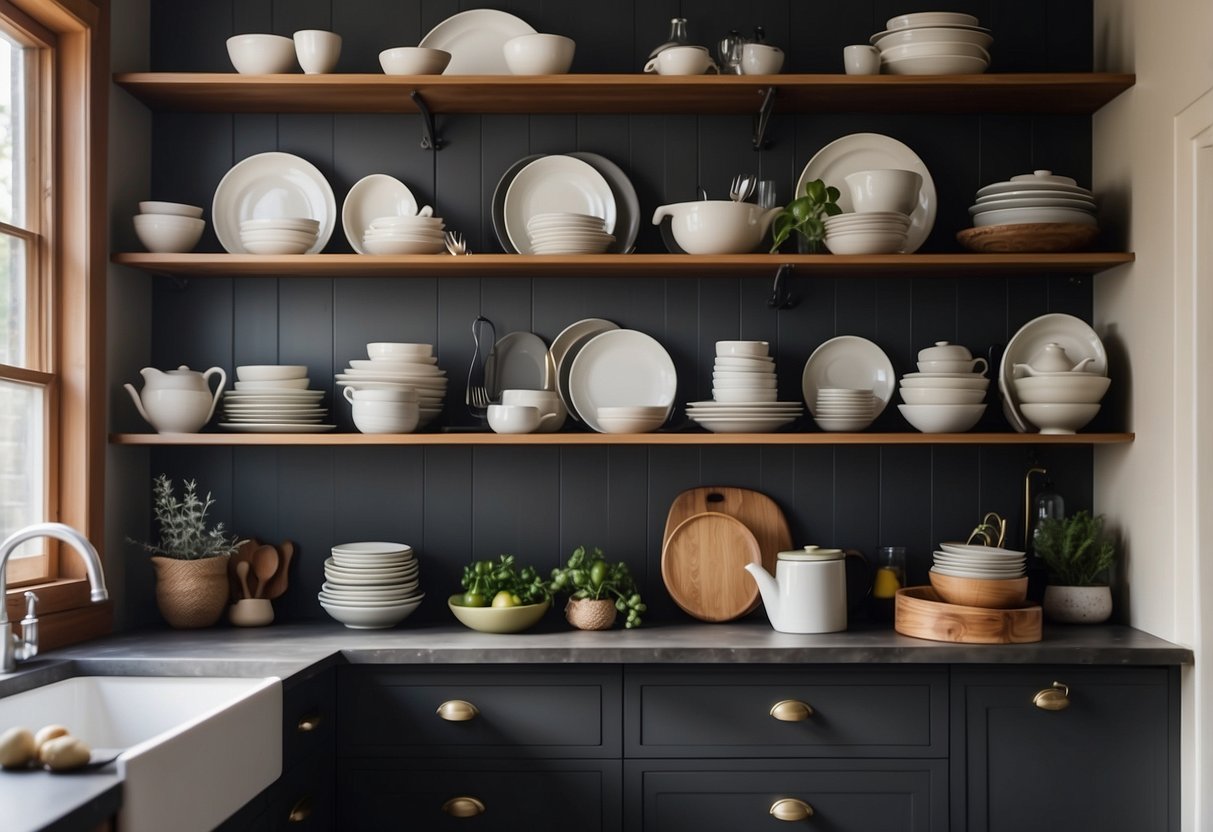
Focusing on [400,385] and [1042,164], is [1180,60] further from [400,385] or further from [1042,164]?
[400,385]

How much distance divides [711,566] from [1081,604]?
0.92 metres

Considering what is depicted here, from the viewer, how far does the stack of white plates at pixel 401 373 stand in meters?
2.79

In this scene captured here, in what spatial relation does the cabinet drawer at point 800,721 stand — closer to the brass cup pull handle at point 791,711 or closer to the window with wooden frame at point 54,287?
the brass cup pull handle at point 791,711

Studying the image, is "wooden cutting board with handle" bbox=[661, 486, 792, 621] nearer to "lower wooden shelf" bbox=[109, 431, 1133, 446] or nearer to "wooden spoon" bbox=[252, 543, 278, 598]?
"lower wooden shelf" bbox=[109, 431, 1133, 446]

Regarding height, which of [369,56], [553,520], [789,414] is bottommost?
[553,520]

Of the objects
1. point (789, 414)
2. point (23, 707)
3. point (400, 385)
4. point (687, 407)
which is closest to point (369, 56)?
point (400, 385)

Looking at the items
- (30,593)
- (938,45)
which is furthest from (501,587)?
(938,45)

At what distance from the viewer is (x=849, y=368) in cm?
296

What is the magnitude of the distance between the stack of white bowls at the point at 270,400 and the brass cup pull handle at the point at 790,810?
1.46 metres

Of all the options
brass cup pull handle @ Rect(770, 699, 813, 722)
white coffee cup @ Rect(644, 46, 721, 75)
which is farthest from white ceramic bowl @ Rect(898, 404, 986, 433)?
white coffee cup @ Rect(644, 46, 721, 75)

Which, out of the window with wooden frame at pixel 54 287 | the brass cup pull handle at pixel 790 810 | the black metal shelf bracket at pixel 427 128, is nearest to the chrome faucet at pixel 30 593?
the window with wooden frame at pixel 54 287

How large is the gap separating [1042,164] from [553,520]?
1.65 meters

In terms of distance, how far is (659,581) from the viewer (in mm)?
2951

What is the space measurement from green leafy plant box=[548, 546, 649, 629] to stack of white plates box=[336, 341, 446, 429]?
0.55 meters
